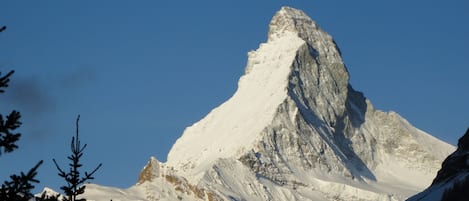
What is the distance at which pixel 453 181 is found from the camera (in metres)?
96.7

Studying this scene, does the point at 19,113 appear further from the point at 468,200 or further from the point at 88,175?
the point at 468,200

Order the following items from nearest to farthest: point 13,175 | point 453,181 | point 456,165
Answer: point 13,175 → point 453,181 → point 456,165

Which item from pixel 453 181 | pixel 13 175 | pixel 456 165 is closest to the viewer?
pixel 13 175

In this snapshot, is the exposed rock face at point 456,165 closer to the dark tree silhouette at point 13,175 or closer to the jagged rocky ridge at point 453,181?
the jagged rocky ridge at point 453,181

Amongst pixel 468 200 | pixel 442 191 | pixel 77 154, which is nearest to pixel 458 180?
pixel 442 191

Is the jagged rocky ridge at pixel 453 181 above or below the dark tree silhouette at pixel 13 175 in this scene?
above

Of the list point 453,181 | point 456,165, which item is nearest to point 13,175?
point 453,181

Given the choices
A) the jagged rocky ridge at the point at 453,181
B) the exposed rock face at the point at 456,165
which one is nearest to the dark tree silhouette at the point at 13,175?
the jagged rocky ridge at the point at 453,181

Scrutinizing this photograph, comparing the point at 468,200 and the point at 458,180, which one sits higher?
the point at 458,180

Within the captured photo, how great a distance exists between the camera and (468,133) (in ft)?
373

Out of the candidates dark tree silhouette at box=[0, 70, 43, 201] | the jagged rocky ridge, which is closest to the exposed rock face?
the jagged rocky ridge

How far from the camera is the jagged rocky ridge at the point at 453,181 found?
87.3 metres

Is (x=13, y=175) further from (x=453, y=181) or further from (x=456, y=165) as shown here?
(x=456, y=165)

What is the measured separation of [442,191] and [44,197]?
7257 cm
